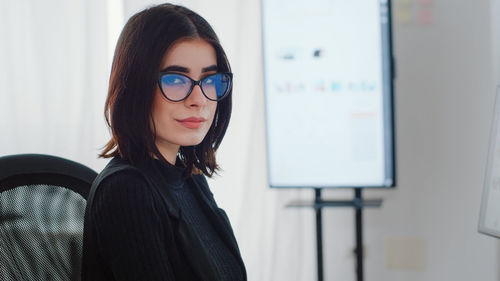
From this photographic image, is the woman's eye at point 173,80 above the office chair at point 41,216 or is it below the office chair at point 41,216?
above

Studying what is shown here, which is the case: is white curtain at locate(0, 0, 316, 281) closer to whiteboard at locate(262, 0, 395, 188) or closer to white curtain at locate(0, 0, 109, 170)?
white curtain at locate(0, 0, 109, 170)

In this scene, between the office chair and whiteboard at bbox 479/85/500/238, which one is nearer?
the office chair

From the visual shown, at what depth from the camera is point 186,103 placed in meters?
1.06

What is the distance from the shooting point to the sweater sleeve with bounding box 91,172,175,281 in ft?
3.04

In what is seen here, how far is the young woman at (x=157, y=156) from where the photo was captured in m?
0.94

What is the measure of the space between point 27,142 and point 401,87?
57.1 inches

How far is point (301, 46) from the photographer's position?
183 centimetres

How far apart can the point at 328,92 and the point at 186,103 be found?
2.74ft

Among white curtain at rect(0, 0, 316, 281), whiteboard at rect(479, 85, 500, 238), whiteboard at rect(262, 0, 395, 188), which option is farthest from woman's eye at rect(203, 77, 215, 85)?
white curtain at rect(0, 0, 316, 281)

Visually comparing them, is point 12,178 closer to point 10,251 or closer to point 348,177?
point 10,251

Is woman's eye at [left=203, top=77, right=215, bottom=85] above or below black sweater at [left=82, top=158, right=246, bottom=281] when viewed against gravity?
above

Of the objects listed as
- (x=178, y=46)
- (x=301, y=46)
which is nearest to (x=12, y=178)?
(x=178, y=46)

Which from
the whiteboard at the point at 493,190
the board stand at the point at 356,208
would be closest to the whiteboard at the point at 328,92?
the board stand at the point at 356,208

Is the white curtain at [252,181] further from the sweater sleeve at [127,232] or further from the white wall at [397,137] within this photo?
the sweater sleeve at [127,232]
